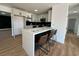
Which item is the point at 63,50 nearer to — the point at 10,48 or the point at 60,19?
the point at 60,19

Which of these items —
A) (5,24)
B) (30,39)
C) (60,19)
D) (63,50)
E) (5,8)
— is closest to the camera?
(30,39)

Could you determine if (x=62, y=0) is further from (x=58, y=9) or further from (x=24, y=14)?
(x=24, y=14)

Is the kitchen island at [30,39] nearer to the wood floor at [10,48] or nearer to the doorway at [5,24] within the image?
the wood floor at [10,48]

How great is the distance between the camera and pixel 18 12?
5.03 metres

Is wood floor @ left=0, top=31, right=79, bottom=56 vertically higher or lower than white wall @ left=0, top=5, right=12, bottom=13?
lower

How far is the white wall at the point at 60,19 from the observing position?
11.1 feet

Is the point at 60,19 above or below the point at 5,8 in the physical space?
below

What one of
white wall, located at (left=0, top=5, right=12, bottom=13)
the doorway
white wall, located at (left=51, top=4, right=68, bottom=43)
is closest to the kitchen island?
white wall, located at (left=51, top=4, right=68, bottom=43)

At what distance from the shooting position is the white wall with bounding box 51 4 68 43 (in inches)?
134

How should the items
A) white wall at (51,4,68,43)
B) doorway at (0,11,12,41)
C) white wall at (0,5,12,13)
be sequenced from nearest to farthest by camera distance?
white wall at (51,4,68,43), white wall at (0,5,12,13), doorway at (0,11,12,41)

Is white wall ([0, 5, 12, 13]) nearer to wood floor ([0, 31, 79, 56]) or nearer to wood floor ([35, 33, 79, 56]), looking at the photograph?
wood floor ([0, 31, 79, 56])

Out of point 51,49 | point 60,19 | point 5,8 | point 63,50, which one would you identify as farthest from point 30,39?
point 5,8

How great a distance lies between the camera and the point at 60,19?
3.59 meters

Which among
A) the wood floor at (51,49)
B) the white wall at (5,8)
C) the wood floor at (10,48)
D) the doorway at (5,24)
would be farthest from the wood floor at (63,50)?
the white wall at (5,8)
